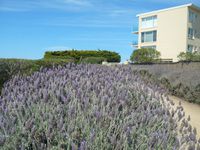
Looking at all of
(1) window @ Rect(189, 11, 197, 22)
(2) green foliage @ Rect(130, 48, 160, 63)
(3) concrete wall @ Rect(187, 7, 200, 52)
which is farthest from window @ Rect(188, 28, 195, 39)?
(2) green foliage @ Rect(130, 48, 160, 63)

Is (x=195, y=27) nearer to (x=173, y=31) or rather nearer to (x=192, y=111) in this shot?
(x=173, y=31)

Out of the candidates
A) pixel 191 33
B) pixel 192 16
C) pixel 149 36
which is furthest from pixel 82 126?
pixel 149 36

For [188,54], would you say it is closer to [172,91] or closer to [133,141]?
[172,91]

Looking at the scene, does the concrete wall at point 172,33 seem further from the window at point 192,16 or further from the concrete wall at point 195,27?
the window at point 192,16

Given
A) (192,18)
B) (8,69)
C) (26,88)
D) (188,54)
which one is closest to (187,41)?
(192,18)

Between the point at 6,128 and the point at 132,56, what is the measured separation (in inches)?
1729

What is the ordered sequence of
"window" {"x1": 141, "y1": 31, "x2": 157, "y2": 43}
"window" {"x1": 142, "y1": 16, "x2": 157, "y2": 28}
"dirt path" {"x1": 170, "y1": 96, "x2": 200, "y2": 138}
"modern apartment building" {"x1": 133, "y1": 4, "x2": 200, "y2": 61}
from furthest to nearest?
"window" {"x1": 142, "y1": 16, "x2": 157, "y2": 28}, "window" {"x1": 141, "y1": 31, "x2": 157, "y2": 43}, "modern apartment building" {"x1": 133, "y1": 4, "x2": 200, "y2": 61}, "dirt path" {"x1": 170, "y1": 96, "x2": 200, "y2": 138}

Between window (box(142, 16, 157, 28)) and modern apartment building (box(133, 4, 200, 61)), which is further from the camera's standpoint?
window (box(142, 16, 157, 28))

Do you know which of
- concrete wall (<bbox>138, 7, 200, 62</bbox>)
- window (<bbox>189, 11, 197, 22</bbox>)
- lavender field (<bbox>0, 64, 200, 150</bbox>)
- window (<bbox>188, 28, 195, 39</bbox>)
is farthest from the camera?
window (<bbox>189, 11, 197, 22</bbox>)

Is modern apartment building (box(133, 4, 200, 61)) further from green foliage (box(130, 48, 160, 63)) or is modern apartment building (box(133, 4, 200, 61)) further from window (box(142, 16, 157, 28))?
green foliage (box(130, 48, 160, 63))

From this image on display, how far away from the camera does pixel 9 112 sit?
11.0 feet

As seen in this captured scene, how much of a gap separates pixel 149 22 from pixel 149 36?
2744mm

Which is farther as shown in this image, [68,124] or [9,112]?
[9,112]

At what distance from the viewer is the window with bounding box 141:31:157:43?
181 feet
